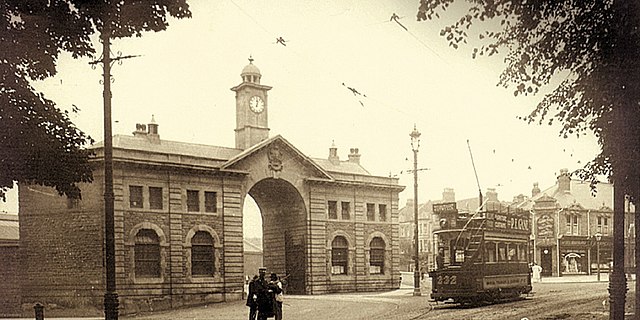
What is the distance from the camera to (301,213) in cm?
2516

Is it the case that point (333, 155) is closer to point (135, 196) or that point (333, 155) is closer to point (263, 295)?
point (135, 196)

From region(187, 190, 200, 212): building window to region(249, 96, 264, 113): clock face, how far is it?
378 cm

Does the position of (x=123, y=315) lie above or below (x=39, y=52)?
below

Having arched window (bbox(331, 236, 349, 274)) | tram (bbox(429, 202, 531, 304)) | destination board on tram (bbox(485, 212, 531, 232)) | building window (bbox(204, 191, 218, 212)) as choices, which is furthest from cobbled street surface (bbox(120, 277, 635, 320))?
arched window (bbox(331, 236, 349, 274))

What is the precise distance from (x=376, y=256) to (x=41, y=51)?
20.6 meters

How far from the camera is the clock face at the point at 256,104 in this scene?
23259 millimetres

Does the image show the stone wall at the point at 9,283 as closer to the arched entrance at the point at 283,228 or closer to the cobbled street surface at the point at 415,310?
the cobbled street surface at the point at 415,310

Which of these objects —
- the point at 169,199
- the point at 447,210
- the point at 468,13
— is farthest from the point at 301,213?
the point at 468,13

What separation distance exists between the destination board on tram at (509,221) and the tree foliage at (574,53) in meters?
7.25

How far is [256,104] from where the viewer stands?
77.6 ft

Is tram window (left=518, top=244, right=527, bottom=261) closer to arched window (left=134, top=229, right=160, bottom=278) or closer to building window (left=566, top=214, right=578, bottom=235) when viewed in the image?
building window (left=566, top=214, right=578, bottom=235)

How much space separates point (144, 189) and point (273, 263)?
7451 mm

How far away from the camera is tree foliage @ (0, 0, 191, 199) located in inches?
323

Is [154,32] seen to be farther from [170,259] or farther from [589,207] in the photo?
[170,259]
